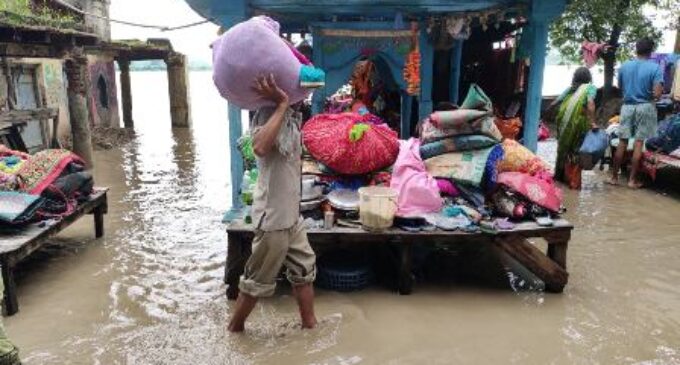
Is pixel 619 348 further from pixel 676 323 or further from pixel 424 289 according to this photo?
pixel 424 289

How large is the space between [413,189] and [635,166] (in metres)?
5.52

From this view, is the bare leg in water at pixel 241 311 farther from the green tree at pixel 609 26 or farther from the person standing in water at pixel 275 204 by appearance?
the green tree at pixel 609 26

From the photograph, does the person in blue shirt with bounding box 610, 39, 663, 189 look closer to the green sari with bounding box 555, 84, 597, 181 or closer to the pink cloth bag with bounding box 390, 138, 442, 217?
the green sari with bounding box 555, 84, 597, 181

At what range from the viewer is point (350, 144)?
455cm

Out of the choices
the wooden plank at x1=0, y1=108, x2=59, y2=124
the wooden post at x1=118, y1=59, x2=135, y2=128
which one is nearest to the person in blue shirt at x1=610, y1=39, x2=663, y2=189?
the wooden plank at x1=0, y1=108, x2=59, y2=124

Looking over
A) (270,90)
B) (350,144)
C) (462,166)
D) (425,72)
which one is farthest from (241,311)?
(425,72)

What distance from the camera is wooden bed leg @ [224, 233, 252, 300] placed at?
4.29 metres

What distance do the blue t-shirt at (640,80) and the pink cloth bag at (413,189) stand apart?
4.96 meters

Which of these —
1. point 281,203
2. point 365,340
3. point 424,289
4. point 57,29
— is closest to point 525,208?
point 424,289

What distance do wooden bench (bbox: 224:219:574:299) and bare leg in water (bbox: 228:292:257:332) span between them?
588mm

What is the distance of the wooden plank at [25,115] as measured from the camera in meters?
8.08

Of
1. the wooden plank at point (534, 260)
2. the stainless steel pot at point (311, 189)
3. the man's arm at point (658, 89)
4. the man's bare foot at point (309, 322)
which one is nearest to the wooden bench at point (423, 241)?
the wooden plank at point (534, 260)

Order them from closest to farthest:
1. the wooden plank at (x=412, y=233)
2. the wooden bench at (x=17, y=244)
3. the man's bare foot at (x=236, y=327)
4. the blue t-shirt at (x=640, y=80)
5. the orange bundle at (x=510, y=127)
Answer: the man's bare foot at (x=236, y=327)
the wooden bench at (x=17, y=244)
the wooden plank at (x=412, y=233)
the orange bundle at (x=510, y=127)
the blue t-shirt at (x=640, y=80)

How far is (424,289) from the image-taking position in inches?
181
